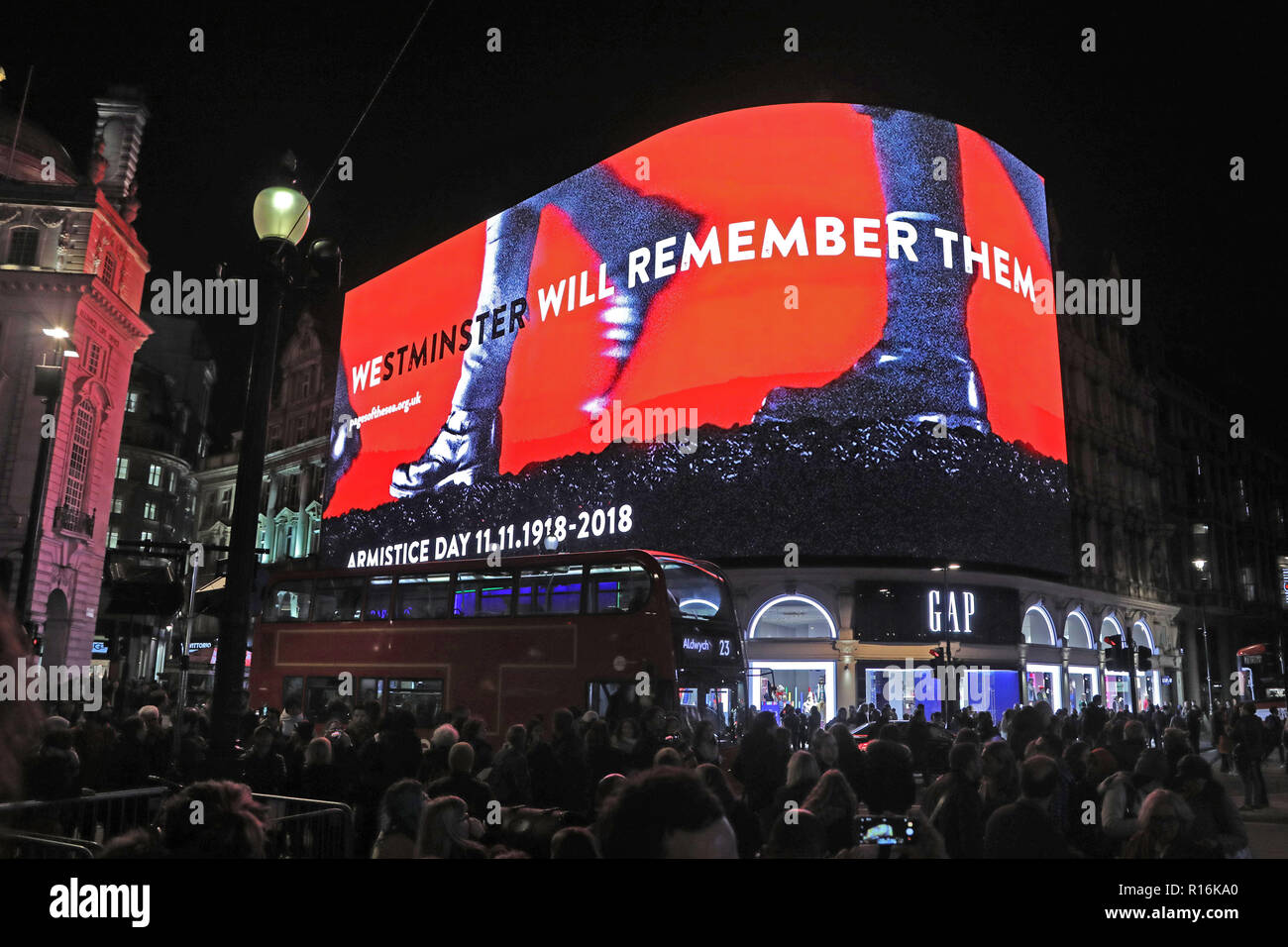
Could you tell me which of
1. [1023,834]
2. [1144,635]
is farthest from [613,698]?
[1144,635]

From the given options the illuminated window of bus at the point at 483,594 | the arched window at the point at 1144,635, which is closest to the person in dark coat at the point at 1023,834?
the illuminated window of bus at the point at 483,594

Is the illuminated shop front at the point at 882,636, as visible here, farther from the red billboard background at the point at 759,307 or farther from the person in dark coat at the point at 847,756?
the person in dark coat at the point at 847,756

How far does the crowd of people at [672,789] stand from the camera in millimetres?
3801

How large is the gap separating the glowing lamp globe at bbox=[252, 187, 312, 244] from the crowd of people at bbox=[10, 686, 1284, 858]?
12.1 ft

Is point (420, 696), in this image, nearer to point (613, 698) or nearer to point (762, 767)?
point (613, 698)

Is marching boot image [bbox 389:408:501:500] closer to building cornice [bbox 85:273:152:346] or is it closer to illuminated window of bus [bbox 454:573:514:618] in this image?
building cornice [bbox 85:273:152:346]

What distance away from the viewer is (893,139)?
3256 cm

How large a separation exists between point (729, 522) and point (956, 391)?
8.66m

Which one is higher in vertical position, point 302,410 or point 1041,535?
point 302,410

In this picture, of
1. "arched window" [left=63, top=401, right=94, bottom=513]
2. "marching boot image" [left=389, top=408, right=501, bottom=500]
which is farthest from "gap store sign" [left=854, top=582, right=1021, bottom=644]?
"arched window" [left=63, top=401, right=94, bottom=513]

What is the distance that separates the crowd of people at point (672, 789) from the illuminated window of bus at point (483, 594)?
4.08 metres
